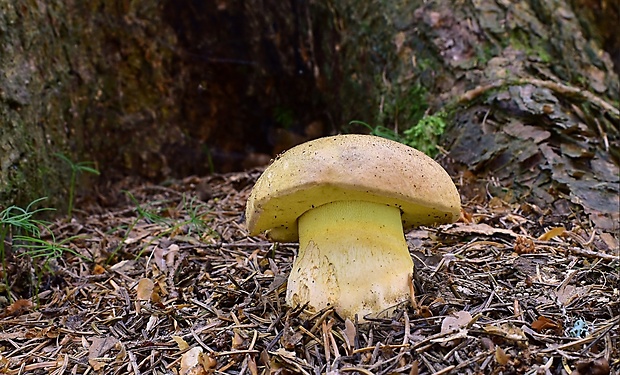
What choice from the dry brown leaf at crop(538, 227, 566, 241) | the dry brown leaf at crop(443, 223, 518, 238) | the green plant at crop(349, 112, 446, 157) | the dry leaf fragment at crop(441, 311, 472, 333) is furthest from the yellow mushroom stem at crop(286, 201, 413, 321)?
the green plant at crop(349, 112, 446, 157)

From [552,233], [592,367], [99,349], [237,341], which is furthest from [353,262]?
[552,233]

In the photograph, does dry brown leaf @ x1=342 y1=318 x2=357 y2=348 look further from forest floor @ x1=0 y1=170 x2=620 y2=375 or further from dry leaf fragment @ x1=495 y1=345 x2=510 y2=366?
dry leaf fragment @ x1=495 y1=345 x2=510 y2=366

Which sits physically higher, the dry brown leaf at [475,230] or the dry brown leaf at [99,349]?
the dry brown leaf at [99,349]

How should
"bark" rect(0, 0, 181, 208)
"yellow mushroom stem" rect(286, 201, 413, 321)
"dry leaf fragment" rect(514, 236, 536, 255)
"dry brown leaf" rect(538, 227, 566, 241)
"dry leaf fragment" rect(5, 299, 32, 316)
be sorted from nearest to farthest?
"yellow mushroom stem" rect(286, 201, 413, 321) → "dry leaf fragment" rect(5, 299, 32, 316) → "dry leaf fragment" rect(514, 236, 536, 255) → "dry brown leaf" rect(538, 227, 566, 241) → "bark" rect(0, 0, 181, 208)

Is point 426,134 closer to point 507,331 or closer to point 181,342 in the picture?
point 507,331

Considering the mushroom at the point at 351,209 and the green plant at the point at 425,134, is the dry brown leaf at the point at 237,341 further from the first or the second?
the green plant at the point at 425,134

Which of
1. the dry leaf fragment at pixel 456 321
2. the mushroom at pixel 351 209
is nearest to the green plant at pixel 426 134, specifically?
the mushroom at pixel 351 209

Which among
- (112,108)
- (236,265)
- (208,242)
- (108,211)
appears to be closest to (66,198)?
(108,211)
